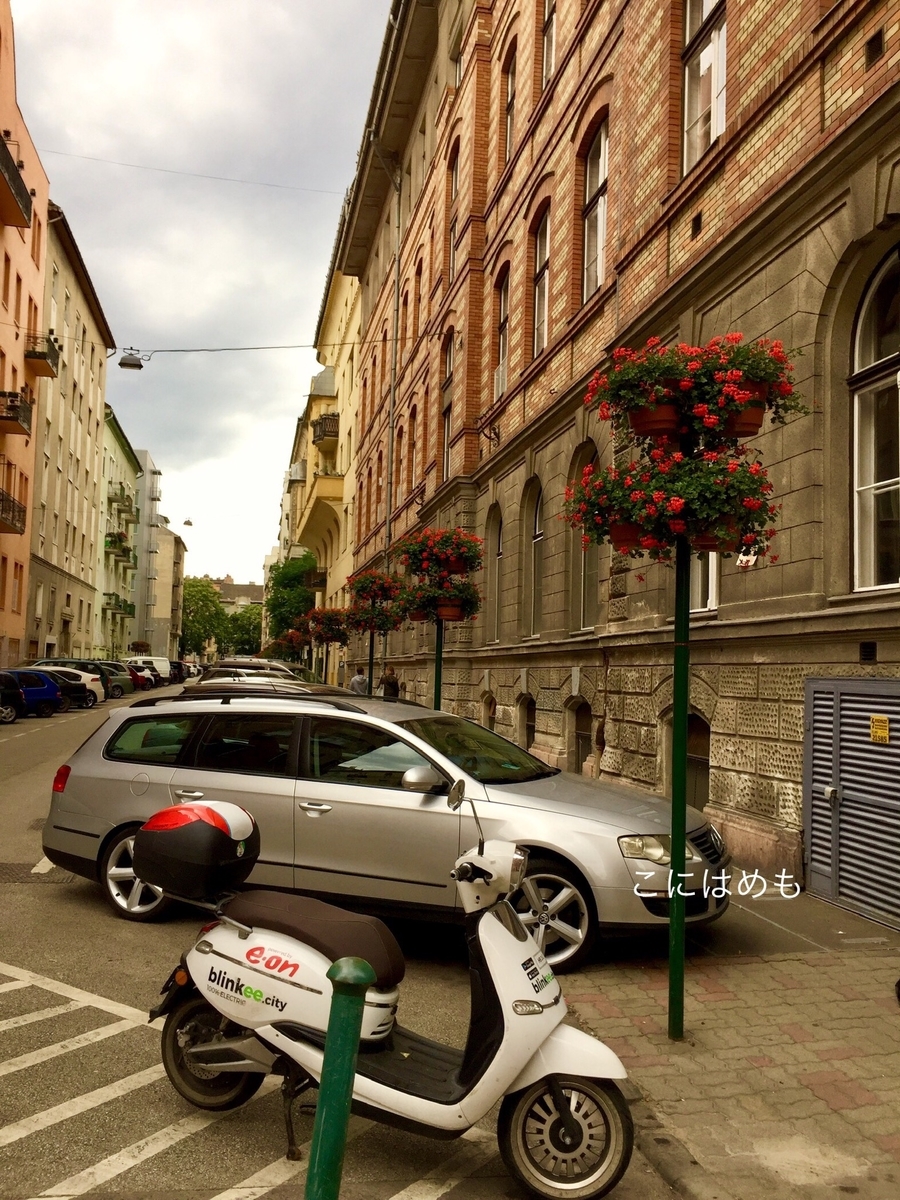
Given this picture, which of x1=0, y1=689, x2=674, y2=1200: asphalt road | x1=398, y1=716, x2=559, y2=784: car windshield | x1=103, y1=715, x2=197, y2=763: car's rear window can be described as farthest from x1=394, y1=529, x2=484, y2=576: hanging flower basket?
x1=0, y1=689, x2=674, y2=1200: asphalt road

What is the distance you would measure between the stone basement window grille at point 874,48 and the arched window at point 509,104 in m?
14.5

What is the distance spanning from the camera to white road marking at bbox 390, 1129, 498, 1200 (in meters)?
3.64

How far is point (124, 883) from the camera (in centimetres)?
742

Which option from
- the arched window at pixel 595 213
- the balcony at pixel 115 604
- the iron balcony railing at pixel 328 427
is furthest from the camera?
the balcony at pixel 115 604

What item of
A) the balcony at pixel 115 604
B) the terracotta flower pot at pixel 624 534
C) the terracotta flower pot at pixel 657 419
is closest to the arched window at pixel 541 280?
the terracotta flower pot at pixel 624 534

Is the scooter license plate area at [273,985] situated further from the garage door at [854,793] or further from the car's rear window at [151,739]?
the garage door at [854,793]

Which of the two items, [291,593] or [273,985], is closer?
[273,985]

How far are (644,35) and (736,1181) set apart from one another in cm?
1357

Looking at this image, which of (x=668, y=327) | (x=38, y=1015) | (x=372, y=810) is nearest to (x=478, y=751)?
(x=372, y=810)

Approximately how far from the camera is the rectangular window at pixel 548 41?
61.5 feet

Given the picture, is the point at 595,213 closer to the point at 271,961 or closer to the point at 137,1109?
the point at 271,961

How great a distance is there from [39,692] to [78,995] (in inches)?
1049

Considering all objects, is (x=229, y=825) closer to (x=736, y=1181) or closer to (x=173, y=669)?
(x=736, y=1181)

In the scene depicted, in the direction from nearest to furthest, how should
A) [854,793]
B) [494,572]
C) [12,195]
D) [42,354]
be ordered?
[854,793]
[494,572]
[12,195]
[42,354]
